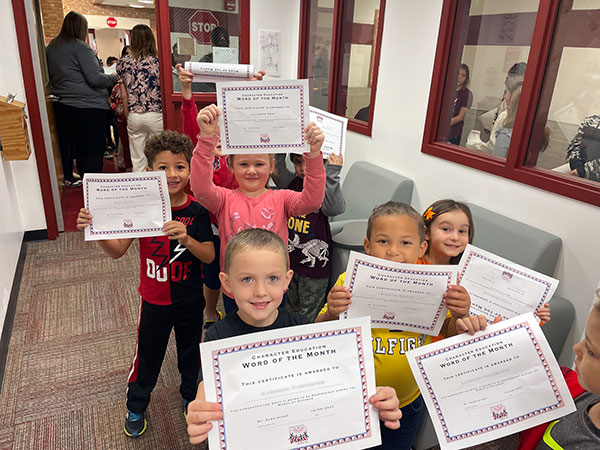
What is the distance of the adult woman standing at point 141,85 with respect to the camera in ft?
14.3

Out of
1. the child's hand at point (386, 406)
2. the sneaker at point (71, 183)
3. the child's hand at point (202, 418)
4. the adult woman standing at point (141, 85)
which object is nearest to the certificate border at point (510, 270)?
the child's hand at point (386, 406)

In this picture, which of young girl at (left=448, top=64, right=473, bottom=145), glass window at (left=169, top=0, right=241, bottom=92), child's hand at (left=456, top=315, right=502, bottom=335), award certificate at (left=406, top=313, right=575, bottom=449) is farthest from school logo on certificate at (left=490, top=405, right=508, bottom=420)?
glass window at (left=169, top=0, right=241, bottom=92)

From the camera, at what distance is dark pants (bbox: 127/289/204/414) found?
1830mm

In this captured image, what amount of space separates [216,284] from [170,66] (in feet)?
8.62

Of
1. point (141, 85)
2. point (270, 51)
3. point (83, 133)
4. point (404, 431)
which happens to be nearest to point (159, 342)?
point (404, 431)

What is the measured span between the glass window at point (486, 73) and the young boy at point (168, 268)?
1924mm

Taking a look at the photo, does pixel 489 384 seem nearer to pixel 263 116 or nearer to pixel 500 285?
pixel 500 285

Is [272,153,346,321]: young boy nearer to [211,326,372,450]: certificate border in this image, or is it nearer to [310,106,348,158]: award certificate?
[310,106,348,158]: award certificate

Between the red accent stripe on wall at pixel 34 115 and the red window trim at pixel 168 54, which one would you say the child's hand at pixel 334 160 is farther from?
the red accent stripe on wall at pixel 34 115

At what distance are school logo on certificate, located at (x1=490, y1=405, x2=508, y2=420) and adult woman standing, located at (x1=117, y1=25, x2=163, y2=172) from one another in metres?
4.30

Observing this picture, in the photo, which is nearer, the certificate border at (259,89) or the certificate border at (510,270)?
the certificate border at (510,270)

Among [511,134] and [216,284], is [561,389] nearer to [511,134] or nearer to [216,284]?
[511,134]

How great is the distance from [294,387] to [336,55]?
12.3 feet

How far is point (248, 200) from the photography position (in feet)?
5.77
